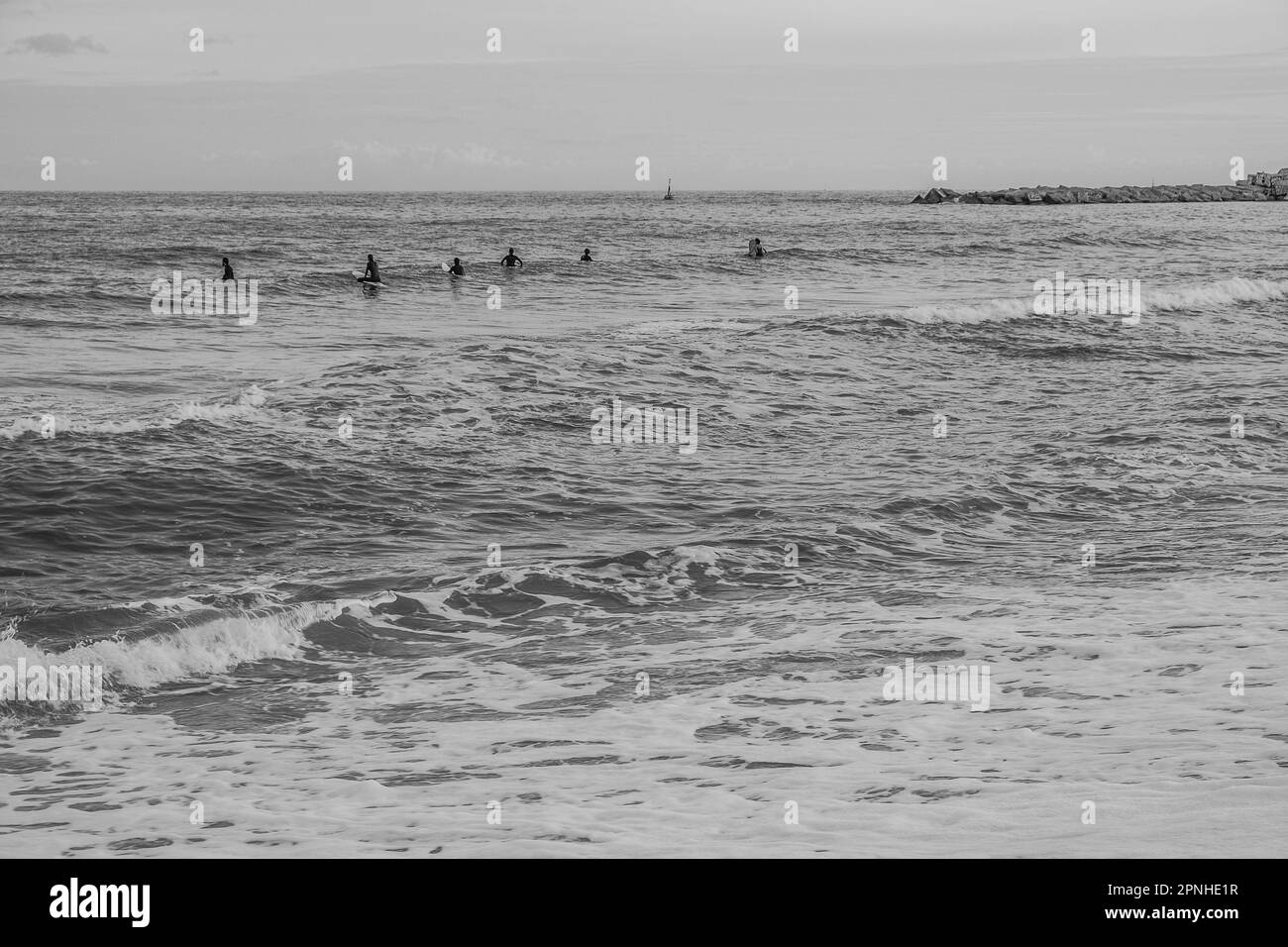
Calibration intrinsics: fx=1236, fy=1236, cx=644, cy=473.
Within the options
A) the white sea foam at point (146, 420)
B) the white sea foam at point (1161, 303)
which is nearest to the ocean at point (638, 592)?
the white sea foam at point (146, 420)

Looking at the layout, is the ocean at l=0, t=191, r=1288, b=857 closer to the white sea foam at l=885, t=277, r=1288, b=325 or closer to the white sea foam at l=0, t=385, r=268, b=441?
the white sea foam at l=0, t=385, r=268, b=441

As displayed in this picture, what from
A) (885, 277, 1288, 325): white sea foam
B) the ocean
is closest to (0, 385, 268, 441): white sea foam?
the ocean

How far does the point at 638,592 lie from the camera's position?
1052cm

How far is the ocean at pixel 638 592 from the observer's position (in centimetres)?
609

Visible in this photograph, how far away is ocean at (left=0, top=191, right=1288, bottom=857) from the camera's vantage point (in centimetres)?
609

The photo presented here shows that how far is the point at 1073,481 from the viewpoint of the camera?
14438 mm

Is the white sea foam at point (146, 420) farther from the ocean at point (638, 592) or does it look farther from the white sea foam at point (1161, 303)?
the white sea foam at point (1161, 303)

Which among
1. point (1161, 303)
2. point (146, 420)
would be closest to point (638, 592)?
point (146, 420)

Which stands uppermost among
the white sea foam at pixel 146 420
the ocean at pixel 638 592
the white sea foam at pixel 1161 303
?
the white sea foam at pixel 1161 303

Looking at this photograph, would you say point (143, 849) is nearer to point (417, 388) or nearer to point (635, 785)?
point (635, 785)

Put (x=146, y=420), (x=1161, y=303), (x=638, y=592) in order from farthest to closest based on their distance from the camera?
(x=1161, y=303) → (x=146, y=420) → (x=638, y=592)

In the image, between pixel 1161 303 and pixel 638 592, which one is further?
pixel 1161 303

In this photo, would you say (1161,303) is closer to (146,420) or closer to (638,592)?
(146,420)

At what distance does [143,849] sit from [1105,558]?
8.58 metres
